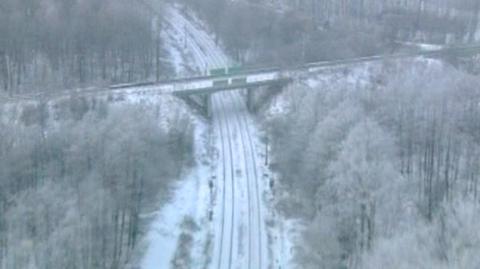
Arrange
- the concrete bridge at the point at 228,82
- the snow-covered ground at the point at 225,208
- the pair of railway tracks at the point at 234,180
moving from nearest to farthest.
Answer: the snow-covered ground at the point at 225,208 → the pair of railway tracks at the point at 234,180 → the concrete bridge at the point at 228,82

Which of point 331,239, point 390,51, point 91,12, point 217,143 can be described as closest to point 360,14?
point 390,51

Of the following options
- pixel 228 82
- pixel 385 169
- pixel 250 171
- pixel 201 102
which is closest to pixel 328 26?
pixel 228 82

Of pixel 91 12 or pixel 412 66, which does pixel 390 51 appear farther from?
pixel 91 12

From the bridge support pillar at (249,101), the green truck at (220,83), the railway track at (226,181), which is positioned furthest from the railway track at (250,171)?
the green truck at (220,83)

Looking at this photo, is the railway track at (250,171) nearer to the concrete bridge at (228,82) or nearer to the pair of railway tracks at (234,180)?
the pair of railway tracks at (234,180)

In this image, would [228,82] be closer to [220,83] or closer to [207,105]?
[220,83]
